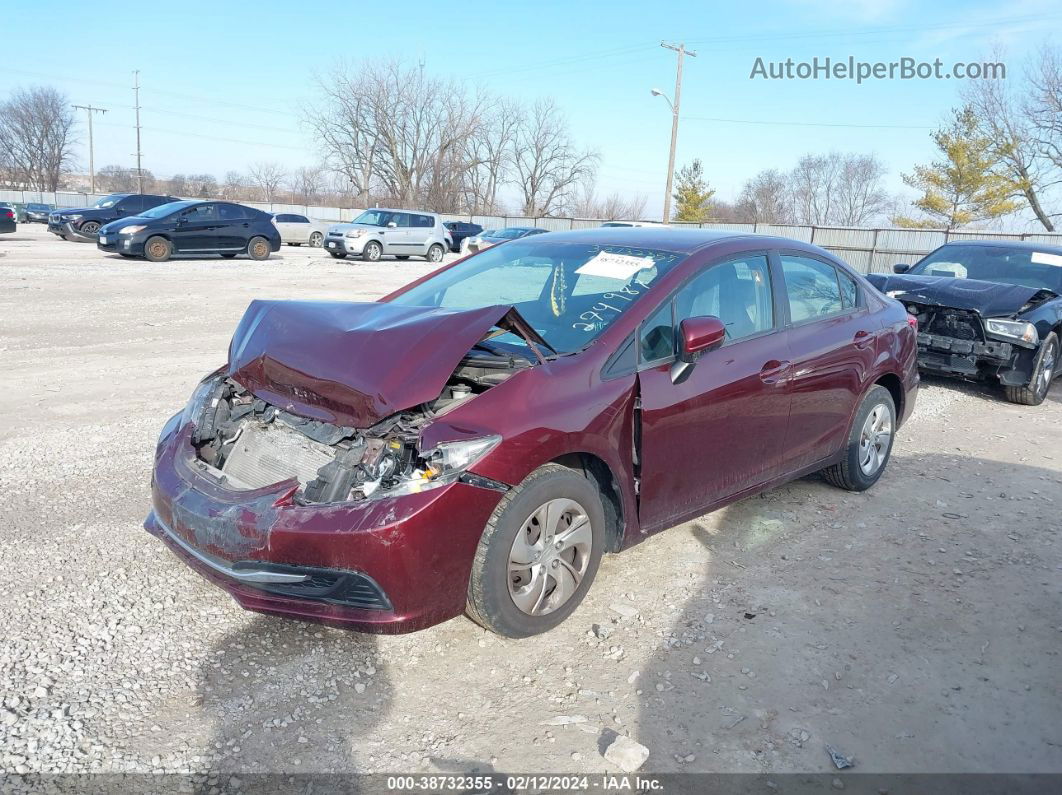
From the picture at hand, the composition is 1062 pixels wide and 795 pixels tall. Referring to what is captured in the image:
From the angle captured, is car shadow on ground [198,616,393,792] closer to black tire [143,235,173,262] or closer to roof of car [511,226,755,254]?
roof of car [511,226,755,254]

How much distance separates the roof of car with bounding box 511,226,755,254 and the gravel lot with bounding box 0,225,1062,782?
1.62 metres

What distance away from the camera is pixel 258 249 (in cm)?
2230

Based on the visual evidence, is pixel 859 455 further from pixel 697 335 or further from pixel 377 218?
pixel 377 218

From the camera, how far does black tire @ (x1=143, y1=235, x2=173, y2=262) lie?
774 inches

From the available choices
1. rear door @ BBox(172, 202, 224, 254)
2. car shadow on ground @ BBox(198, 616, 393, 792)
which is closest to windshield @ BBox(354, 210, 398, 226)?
rear door @ BBox(172, 202, 224, 254)

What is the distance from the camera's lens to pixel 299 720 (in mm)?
2764

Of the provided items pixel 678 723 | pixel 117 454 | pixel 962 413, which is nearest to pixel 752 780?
pixel 678 723

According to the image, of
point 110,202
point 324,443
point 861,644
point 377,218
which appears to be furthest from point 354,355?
point 110,202

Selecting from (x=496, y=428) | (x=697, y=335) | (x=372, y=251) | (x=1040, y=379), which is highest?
(x=372, y=251)

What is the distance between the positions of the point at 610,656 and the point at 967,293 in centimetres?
672

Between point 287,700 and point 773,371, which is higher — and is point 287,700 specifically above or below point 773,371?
below

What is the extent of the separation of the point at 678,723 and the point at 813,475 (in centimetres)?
308

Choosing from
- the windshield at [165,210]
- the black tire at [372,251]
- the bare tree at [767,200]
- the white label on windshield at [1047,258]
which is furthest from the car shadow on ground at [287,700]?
the bare tree at [767,200]

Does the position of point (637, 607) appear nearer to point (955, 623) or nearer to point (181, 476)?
point (955, 623)
